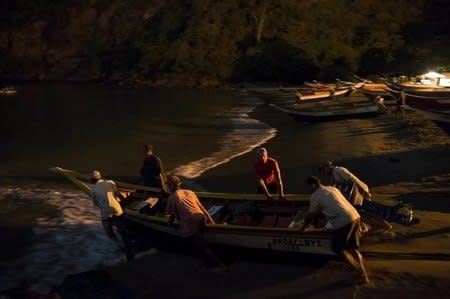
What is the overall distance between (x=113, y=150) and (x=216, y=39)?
5496cm

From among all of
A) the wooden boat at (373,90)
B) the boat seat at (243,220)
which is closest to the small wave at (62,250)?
the boat seat at (243,220)

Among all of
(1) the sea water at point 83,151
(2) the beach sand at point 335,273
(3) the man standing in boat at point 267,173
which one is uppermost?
(3) the man standing in boat at point 267,173

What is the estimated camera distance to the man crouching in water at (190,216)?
35.9 feet

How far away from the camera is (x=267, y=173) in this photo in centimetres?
1344

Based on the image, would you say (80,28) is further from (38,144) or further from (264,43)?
(38,144)

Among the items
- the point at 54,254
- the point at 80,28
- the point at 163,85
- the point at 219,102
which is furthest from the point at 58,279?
the point at 80,28

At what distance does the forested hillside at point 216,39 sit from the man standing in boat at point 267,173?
47.8 meters

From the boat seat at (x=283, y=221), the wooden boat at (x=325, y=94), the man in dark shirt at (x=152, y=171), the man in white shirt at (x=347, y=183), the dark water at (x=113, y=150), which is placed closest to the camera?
the man in white shirt at (x=347, y=183)

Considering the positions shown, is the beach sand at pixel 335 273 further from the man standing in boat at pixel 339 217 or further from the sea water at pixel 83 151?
the sea water at pixel 83 151

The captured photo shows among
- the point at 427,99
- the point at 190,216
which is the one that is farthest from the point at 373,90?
the point at 190,216

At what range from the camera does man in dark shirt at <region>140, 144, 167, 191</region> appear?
14391mm

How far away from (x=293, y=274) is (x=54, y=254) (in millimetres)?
6037

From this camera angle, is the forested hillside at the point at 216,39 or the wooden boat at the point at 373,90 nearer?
the wooden boat at the point at 373,90

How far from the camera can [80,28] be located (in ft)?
306
